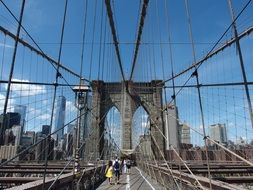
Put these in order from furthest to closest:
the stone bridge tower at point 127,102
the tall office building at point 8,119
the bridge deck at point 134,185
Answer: the stone bridge tower at point 127,102
the bridge deck at point 134,185
the tall office building at point 8,119

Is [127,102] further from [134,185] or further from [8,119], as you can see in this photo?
[8,119]

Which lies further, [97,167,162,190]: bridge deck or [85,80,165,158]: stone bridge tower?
[85,80,165,158]: stone bridge tower

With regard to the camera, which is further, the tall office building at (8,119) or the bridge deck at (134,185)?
the bridge deck at (134,185)

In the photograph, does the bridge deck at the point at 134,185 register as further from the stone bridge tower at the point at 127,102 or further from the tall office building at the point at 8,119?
the stone bridge tower at the point at 127,102

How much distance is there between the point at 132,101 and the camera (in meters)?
28.5

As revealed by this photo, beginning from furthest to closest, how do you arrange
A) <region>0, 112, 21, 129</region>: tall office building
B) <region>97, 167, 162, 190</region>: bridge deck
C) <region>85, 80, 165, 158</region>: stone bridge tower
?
<region>85, 80, 165, 158</region>: stone bridge tower → <region>97, 167, 162, 190</region>: bridge deck → <region>0, 112, 21, 129</region>: tall office building

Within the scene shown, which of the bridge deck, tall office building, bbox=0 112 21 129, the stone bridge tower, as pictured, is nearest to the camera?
tall office building, bbox=0 112 21 129

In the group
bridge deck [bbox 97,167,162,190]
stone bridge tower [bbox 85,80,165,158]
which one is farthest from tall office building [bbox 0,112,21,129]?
stone bridge tower [bbox 85,80,165,158]

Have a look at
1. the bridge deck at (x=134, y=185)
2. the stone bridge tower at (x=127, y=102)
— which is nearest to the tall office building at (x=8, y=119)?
the bridge deck at (x=134, y=185)

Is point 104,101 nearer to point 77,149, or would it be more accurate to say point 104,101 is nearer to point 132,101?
point 132,101

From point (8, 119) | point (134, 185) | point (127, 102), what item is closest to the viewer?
point (8, 119)


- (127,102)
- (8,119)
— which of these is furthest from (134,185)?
(127,102)

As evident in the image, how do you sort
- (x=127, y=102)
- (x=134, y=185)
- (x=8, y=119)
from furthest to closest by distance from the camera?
(x=127, y=102)
(x=134, y=185)
(x=8, y=119)

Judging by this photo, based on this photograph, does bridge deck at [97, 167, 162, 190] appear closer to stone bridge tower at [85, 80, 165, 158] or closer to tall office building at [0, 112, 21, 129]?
tall office building at [0, 112, 21, 129]
